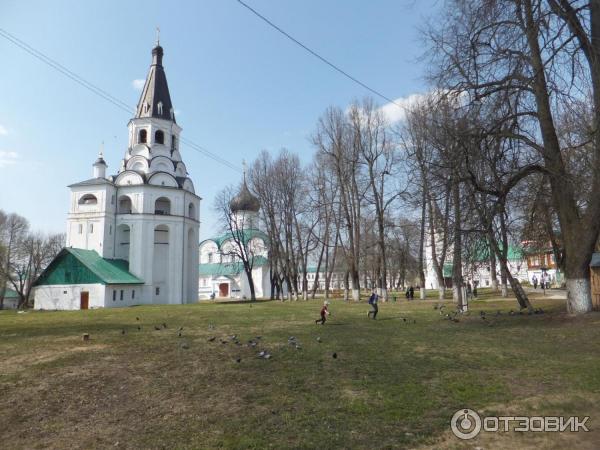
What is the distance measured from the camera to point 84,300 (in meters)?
41.8

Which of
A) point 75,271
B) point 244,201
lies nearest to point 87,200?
point 75,271

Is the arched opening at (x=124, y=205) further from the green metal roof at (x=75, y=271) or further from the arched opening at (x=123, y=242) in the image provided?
the green metal roof at (x=75, y=271)

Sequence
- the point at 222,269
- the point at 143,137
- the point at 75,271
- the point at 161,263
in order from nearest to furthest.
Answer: the point at 75,271 < the point at 161,263 < the point at 143,137 < the point at 222,269

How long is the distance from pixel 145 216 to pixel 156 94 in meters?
15.2

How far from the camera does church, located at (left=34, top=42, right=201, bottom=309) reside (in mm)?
47844

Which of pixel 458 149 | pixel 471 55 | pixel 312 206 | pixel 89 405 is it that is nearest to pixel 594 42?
pixel 471 55

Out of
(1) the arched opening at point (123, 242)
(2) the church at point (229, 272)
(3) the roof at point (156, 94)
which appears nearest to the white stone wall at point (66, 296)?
(1) the arched opening at point (123, 242)

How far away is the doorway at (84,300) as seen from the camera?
137ft

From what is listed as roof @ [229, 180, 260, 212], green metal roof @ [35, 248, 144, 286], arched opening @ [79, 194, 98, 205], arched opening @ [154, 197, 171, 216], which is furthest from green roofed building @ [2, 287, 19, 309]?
roof @ [229, 180, 260, 212]

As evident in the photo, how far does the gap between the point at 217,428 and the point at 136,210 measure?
4666 cm

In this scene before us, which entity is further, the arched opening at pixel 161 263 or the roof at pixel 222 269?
the roof at pixel 222 269

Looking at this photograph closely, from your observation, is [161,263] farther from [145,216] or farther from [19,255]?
[19,255]

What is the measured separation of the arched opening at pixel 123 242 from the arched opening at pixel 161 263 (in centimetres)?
303

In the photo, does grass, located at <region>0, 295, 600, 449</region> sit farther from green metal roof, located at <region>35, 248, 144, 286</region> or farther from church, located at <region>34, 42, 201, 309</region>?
church, located at <region>34, 42, 201, 309</region>
